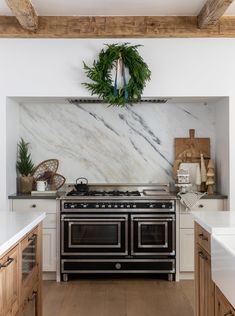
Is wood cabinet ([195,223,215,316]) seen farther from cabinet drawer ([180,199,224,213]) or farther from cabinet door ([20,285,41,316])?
cabinet drawer ([180,199,224,213])

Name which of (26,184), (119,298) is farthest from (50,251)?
(119,298)

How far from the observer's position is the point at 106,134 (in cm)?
484

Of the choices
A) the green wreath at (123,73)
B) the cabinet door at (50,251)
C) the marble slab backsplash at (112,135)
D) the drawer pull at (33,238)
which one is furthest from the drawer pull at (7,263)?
the marble slab backsplash at (112,135)

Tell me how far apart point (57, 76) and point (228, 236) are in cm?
264

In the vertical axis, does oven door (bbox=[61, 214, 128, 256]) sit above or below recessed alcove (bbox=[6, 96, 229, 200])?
below

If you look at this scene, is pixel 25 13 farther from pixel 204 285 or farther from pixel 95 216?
pixel 204 285

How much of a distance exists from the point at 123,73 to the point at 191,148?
1266mm

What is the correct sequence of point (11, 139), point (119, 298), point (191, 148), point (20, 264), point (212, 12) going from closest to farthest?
1. point (20, 264)
2. point (212, 12)
3. point (119, 298)
4. point (11, 139)
5. point (191, 148)

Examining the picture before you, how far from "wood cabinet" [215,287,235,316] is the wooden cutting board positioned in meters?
2.63

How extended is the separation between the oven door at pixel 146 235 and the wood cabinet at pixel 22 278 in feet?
5.14

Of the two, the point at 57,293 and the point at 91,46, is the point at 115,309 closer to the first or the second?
the point at 57,293

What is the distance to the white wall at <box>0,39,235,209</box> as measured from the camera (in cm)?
424

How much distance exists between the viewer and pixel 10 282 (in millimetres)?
2100

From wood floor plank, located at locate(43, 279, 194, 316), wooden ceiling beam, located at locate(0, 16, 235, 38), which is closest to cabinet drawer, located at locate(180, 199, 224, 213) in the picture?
wood floor plank, located at locate(43, 279, 194, 316)
